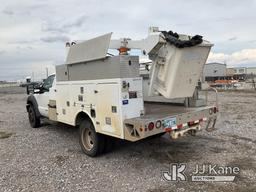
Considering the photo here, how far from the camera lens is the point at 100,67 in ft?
19.0

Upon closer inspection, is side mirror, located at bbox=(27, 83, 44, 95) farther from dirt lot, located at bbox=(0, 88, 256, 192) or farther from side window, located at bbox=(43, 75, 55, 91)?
dirt lot, located at bbox=(0, 88, 256, 192)

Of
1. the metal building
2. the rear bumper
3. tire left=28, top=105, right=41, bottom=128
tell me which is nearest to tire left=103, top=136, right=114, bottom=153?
the rear bumper

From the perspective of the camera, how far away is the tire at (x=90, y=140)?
623 cm

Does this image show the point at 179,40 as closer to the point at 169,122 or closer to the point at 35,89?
the point at 169,122

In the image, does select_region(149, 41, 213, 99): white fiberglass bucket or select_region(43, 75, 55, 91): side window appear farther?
select_region(43, 75, 55, 91): side window

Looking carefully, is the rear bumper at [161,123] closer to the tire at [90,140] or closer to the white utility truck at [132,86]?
the white utility truck at [132,86]

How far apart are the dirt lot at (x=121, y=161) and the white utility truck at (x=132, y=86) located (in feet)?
2.01

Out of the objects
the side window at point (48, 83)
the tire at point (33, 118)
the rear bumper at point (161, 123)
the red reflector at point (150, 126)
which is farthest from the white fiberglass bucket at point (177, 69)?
the tire at point (33, 118)

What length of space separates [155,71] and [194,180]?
2.13 m

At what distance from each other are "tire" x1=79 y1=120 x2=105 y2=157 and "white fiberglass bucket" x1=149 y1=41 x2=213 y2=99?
150 cm

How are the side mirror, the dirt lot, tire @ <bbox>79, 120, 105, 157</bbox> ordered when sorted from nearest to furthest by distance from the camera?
the dirt lot
tire @ <bbox>79, 120, 105, 157</bbox>
the side mirror

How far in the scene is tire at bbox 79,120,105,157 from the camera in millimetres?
6234

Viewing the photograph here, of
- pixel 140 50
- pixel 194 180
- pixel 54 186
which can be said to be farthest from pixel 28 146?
pixel 194 180

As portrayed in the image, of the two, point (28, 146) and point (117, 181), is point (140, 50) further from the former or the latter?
point (28, 146)
